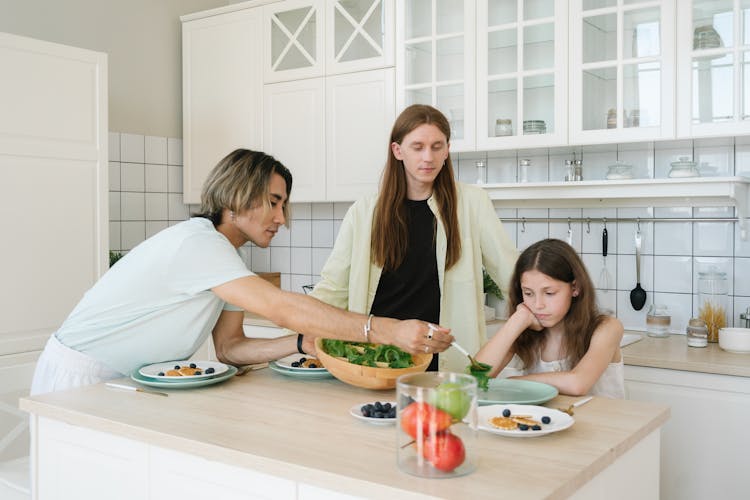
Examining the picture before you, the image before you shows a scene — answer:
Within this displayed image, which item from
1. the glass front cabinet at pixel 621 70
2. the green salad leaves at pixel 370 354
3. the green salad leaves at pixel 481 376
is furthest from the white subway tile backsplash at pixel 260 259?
the green salad leaves at pixel 481 376

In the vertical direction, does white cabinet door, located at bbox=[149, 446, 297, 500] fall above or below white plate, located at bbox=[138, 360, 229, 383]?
below

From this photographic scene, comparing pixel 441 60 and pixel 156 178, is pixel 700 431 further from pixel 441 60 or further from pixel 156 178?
pixel 156 178

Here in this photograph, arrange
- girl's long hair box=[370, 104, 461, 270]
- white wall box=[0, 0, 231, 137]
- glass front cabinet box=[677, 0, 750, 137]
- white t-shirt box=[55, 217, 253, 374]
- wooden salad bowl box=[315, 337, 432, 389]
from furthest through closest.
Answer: white wall box=[0, 0, 231, 137], glass front cabinet box=[677, 0, 750, 137], girl's long hair box=[370, 104, 461, 270], white t-shirt box=[55, 217, 253, 374], wooden salad bowl box=[315, 337, 432, 389]

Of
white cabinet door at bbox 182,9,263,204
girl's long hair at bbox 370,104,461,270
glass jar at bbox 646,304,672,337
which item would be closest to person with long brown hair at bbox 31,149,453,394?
girl's long hair at bbox 370,104,461,270

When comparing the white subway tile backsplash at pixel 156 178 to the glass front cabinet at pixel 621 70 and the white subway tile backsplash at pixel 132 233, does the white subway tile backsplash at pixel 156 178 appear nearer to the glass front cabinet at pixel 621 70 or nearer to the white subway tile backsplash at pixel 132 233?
the white subway tile backsplash at pixel 132 233

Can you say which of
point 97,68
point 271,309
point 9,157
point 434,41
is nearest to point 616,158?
point 434,41

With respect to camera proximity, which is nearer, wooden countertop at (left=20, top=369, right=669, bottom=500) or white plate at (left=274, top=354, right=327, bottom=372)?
wooden countertop at (left=20, top=369, right=669, bottom=500)

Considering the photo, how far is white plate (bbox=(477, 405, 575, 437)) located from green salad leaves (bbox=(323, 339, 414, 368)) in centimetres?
27

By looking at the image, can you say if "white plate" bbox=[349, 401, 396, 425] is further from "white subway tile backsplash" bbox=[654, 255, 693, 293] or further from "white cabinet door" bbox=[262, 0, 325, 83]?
"white cabinet door" bbox=[262, 0, 325, 83]

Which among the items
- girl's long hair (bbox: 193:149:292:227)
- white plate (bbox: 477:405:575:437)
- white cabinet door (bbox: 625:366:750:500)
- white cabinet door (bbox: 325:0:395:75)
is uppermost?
white cabinet door (bbox: 325:0:395:75)

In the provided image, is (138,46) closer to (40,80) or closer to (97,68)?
(97,68)

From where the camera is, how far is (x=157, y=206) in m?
4.03

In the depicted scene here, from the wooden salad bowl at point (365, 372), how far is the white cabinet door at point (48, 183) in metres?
1.65

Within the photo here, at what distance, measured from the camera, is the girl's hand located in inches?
79.9
